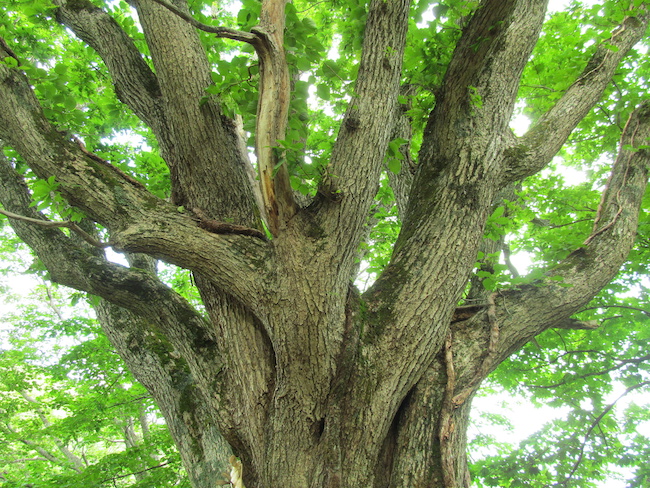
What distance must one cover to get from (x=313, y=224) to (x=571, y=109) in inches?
88.1

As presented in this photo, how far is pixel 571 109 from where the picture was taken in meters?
2.69

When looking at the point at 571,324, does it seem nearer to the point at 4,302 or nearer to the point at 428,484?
the point at 428,484

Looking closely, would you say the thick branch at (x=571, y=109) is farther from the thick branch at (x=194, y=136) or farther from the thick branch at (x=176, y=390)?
the thick branch at (x=176, y=390)

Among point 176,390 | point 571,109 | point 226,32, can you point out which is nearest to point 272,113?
point 226,32

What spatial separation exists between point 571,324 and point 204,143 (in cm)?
317

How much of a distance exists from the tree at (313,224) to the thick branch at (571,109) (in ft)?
0.06

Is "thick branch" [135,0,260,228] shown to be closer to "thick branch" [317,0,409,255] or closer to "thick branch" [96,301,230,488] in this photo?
"thick branch" [317,0,409,255]

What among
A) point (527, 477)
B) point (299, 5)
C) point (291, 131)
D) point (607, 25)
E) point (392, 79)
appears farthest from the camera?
point (299, 5)

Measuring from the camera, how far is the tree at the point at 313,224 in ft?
6.17

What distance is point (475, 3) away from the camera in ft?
9.31

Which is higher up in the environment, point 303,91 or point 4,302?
point 4,302

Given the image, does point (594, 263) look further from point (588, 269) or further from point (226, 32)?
point (226, 32)

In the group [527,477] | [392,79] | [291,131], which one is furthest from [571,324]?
[291,131]

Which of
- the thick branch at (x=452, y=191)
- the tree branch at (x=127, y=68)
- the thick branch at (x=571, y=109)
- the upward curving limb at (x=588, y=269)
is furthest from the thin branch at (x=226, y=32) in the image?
the upward curving limb at (x=588, y=269)
